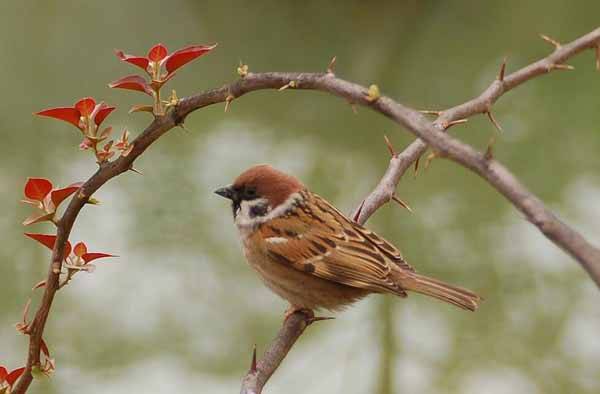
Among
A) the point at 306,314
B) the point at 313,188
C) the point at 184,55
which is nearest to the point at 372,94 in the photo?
the point at 184,55

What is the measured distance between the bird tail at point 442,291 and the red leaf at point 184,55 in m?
0.65

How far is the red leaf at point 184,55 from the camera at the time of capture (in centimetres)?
95

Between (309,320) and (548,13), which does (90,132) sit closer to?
(309,320)

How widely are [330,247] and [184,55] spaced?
68 cm

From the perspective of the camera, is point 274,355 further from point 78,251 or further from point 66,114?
point 66,114

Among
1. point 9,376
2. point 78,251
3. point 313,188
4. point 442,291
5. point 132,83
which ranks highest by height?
point 313,188

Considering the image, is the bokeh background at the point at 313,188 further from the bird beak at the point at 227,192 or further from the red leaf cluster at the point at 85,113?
the red leaf cluster at the point at 85,113

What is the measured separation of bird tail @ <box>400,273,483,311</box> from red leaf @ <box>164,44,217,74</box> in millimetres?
652

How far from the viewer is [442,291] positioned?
4.96 feet

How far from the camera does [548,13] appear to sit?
95.7 inches

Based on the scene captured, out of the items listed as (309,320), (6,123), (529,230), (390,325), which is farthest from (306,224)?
(6,123)

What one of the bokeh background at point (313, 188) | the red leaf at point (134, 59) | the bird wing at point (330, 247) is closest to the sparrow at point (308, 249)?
the bird wing at point (330, 247)

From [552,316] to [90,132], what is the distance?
1.36 m

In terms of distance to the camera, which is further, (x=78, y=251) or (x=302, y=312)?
(x=302, y=312)
